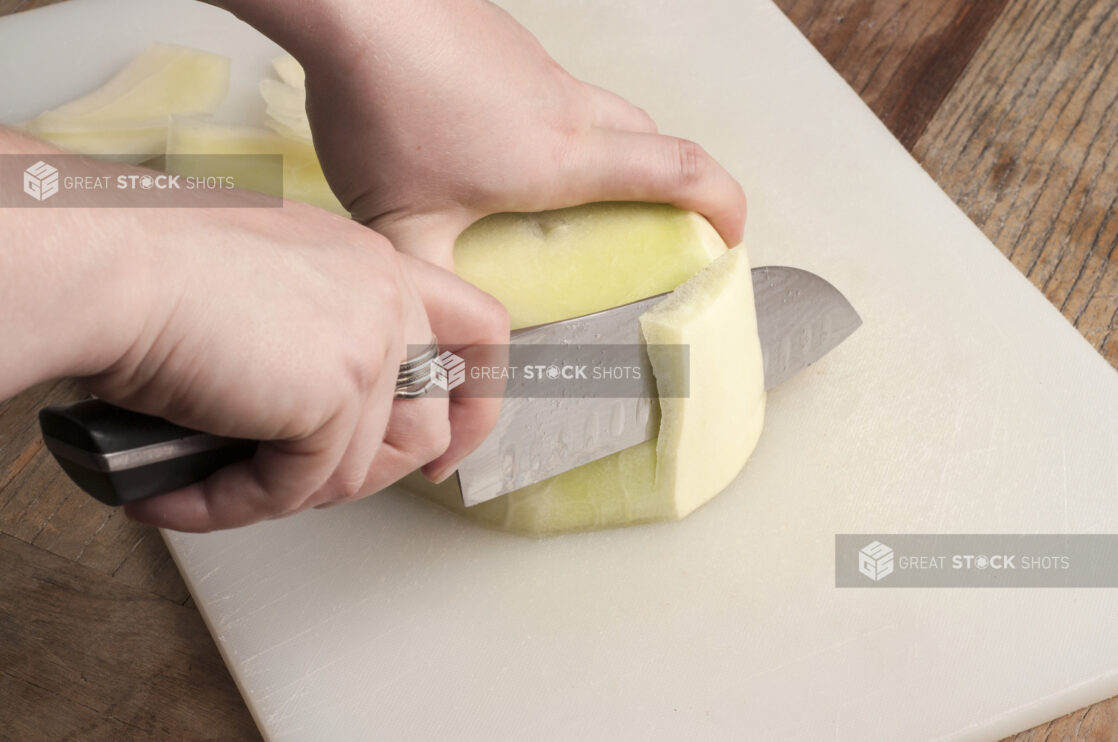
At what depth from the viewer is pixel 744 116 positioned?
5.93ft

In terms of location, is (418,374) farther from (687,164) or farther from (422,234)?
(687,164)

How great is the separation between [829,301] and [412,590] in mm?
729

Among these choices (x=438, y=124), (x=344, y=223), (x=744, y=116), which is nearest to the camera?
(x=344, y=223)

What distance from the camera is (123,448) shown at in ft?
2.78

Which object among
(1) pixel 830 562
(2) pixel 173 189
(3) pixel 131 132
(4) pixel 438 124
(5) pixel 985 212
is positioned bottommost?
(1) pixel 830 562

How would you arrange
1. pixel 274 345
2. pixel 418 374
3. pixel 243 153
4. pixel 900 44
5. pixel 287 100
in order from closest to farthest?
pixel 274 345
pixel 418 374
pixel 243 153
pixel 287 100
pixel 900 44

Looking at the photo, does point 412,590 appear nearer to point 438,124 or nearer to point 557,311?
point 557,311

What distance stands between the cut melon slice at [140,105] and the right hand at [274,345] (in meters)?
0.92

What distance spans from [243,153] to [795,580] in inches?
41.8

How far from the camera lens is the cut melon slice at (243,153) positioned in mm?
1562

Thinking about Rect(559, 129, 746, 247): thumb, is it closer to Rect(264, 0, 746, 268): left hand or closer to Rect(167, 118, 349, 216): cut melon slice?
Rect(264, 0, 746, 268): left hand

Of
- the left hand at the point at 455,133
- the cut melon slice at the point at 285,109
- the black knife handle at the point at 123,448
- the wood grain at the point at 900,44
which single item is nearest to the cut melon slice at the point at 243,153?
the cut melon slice at the point at 285,109

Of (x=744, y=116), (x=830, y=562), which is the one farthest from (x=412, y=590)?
(x=744, y=116)

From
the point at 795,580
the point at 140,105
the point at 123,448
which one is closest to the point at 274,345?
the point at 123,448
